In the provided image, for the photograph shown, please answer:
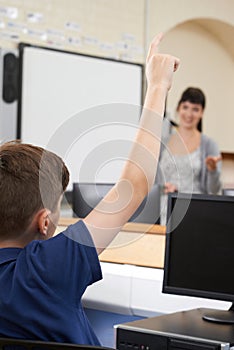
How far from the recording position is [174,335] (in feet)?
5.95

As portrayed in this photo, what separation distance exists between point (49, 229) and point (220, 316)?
77cm

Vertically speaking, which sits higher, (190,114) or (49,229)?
(190,114)

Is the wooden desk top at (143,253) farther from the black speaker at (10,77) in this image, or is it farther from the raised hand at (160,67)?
the black speaker at (10,77)

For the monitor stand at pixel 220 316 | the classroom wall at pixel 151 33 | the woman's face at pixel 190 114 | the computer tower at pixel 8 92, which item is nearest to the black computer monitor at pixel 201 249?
the monitor stand at pixel 220 316

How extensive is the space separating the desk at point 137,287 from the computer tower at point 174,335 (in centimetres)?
29

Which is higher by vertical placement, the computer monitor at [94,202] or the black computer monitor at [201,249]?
the computer monitor at [94,202]

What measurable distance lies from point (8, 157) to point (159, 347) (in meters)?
0.71

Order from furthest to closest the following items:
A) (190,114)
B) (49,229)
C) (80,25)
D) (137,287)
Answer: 1. (80,25)
2. (190,114)
3. (137,287)
4. (49,229)

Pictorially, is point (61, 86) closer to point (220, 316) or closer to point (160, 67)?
point (220, 316)

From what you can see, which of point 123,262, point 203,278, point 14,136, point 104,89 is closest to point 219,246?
point 203,278

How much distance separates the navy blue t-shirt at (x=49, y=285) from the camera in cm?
132

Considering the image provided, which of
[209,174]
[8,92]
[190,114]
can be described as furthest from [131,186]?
[8,92]

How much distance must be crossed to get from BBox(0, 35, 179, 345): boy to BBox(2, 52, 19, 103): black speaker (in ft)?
12.9

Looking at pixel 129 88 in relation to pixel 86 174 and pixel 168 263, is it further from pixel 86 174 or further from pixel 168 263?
Result: pixel 86 174
